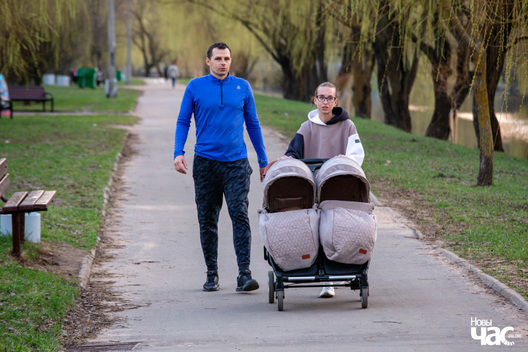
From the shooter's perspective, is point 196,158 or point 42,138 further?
point 42,138

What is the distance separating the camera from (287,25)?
30.4 metres

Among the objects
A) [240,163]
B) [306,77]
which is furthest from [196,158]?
[306,77]

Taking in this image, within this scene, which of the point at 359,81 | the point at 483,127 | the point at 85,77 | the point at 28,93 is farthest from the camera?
the point at 85,77

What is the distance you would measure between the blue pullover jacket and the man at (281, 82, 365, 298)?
53 centimetres

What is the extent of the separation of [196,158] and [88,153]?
35.4 ft

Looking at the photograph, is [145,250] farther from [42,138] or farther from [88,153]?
[42,138]

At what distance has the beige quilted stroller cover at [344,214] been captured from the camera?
6102 mm

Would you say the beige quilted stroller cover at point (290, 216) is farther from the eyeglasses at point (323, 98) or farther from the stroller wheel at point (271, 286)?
the eyeglasses at point (323, 98)

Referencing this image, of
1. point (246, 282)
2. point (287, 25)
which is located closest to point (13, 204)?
point (246, 282)

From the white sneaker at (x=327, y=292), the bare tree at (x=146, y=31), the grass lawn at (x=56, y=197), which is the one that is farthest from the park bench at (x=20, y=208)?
the bare tree at (x=146, y=31)

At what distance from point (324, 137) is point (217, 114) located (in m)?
0.92

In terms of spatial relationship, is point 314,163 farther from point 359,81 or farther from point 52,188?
point 359,81

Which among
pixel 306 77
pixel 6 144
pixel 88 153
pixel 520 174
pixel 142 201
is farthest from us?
pixel 306 77

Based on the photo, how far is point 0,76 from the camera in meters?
A: 25.1
